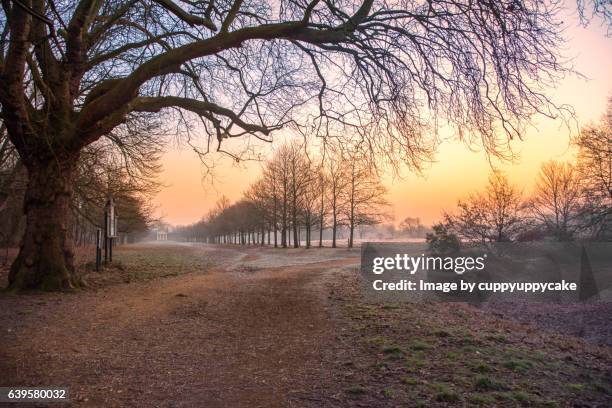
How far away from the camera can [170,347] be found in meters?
5.79

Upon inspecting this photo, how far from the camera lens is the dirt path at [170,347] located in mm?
4316

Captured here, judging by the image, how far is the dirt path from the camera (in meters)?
4.32

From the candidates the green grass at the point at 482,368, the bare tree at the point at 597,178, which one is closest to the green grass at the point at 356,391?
the green grass at the point at 482,368

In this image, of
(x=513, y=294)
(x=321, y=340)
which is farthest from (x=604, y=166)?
(x=321, y=340)

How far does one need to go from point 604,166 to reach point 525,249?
7.15 m

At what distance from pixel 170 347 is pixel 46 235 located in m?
5.68

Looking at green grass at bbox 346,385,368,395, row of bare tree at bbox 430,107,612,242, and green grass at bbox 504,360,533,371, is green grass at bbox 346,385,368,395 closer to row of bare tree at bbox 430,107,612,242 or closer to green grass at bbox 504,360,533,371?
green grass at bbox 504,360,533,371

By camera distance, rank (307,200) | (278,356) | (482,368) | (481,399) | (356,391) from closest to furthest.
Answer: (481,399)
(356,391)
(482,368)
(278,356)
(307,200)

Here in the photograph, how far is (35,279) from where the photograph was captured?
9.35 metres

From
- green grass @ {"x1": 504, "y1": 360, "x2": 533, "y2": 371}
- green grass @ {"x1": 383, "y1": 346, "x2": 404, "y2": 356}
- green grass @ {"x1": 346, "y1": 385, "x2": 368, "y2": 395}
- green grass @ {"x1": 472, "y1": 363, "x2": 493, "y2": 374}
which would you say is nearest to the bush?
green grass @ {"x1": 504, "y1": 360, "x2": 533, "y2": 371}

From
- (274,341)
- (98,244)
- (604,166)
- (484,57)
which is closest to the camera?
(274,341)

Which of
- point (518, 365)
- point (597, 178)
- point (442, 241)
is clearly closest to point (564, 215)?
point (597, 178)

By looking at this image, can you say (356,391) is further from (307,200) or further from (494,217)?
(307,200)

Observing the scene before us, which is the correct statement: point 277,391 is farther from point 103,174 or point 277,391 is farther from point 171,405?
point 103,174
